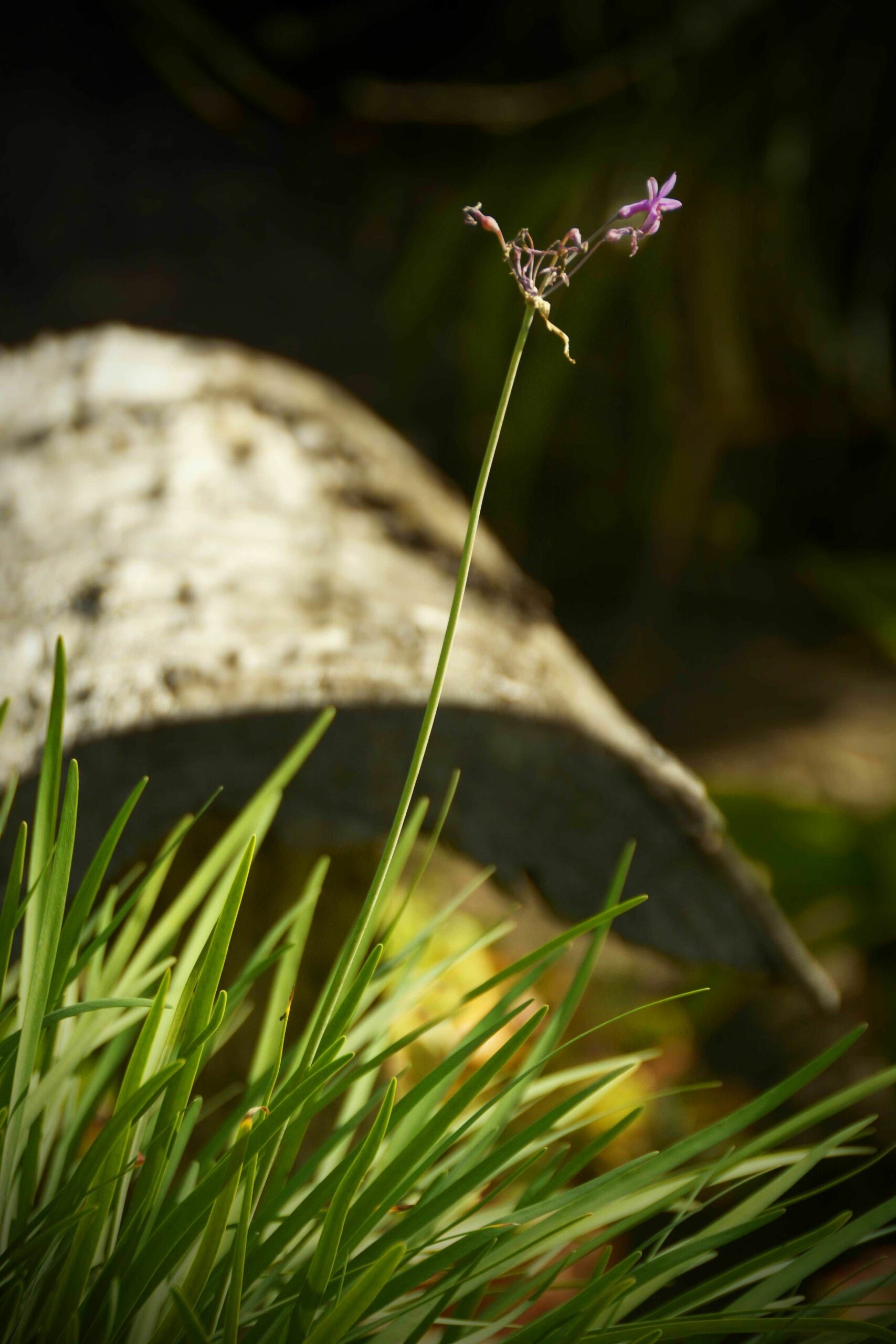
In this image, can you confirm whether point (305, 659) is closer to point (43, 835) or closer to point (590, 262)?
point (43, 835)

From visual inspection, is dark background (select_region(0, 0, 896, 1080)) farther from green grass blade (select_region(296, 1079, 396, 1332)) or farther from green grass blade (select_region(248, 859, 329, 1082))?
green grass blade (select_region(296, 1079, 396, 1332))

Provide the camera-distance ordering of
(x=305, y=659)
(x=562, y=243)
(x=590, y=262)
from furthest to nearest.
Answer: (x=590, y=262) < (x=305, y=659) < (x=562, y=243)

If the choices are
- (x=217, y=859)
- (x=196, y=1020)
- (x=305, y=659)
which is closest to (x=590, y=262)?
(x=305, y=659)

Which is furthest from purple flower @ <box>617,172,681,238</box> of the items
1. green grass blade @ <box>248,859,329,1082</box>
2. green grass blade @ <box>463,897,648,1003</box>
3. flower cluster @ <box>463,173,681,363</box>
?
green grass blade @ <box>248,859,329,1082</box>

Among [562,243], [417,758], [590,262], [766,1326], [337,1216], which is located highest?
[590,262]

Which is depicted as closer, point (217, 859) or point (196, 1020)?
point (196, 1020)

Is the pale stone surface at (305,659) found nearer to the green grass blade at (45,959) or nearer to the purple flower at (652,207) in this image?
the green grass blade at (45,959)

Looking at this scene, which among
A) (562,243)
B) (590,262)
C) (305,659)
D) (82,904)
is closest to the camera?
(562,243)

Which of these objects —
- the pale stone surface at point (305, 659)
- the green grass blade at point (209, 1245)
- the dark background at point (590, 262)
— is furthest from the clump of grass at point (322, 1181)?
the dark background at point (590, 262)
